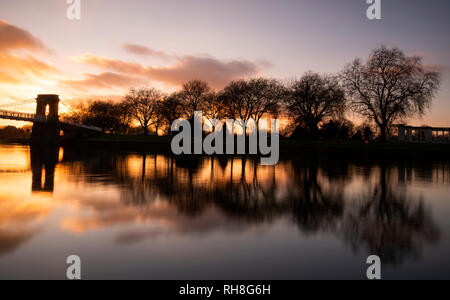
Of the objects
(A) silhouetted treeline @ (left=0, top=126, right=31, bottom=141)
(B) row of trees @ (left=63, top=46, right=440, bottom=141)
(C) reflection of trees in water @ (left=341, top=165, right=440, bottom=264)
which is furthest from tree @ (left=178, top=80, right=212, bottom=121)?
(A) silhouetted treeline @ (left=0, top=126, right=31, bottom=141)

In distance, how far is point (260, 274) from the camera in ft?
14.4

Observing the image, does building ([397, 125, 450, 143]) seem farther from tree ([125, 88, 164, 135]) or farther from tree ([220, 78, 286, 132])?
tree ([125, 88, 164, 135])

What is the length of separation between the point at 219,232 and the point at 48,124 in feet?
242

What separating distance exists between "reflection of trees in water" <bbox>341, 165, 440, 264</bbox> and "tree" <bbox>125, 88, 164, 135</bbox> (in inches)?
2898

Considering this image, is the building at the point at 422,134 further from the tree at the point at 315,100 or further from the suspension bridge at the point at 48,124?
the suspension bridge at the point at 48,124

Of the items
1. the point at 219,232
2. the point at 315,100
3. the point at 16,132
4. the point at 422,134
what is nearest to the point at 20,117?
the point at 315,100

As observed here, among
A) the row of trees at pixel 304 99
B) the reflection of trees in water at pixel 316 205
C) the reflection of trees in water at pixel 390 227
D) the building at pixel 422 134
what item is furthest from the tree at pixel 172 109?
the reflection of trees in water at pixel 390 227

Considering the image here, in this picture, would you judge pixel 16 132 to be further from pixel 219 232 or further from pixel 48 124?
pixel 219 232

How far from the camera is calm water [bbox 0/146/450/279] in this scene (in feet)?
14.9

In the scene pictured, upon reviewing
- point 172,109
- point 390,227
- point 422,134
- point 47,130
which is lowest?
point 390,227

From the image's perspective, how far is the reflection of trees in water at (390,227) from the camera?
17.8 feet

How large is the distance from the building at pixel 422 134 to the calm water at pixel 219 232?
45768 mm

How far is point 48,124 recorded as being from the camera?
67.4m
